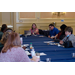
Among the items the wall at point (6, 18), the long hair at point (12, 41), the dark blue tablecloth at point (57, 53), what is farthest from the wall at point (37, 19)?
the long hair at point (12, 41)

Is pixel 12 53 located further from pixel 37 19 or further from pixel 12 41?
pixel 37 19

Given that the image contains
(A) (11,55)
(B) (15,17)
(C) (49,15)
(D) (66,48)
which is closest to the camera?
(A) (11,55)

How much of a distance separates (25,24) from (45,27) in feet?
4.36

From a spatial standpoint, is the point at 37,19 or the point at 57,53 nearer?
the point at 57,53

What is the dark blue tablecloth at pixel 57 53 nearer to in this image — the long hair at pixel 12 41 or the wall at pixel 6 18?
the long hair at pixel 12 41

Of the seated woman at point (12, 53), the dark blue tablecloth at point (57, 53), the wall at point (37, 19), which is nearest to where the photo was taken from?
the seated woman at point (12, 53)

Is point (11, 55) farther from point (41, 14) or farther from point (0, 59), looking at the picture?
point (41, 14)

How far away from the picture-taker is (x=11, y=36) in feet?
6.82

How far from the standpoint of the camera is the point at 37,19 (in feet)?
29.6

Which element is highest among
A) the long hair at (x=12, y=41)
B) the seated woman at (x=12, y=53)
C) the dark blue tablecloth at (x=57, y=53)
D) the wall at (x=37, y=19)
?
the wall at (x=37, y=19)

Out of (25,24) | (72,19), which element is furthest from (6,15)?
(72,19)

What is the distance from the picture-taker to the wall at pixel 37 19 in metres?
8.80

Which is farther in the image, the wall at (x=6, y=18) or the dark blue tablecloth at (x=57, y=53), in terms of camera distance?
the wall at (x=6, y=18)

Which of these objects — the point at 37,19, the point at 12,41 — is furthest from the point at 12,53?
the point at 37,19
